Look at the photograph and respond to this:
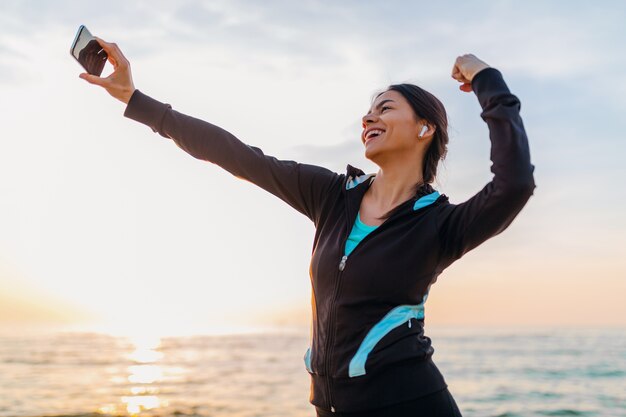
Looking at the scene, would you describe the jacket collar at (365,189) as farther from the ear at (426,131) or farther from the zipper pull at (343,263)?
the zipper pull at (343,263)

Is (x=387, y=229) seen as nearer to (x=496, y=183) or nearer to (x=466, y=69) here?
(x=496, y=183)

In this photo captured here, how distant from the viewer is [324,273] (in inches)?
98.1

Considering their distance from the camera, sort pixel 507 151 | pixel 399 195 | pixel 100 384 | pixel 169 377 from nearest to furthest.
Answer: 1. pixel 507 151
2. pixel 399 195
3. pixel 100 384
4. pixel 169 377

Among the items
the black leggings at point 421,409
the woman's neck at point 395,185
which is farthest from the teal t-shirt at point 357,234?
the black leggings at point 421,409

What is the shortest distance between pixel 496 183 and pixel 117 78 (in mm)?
1572

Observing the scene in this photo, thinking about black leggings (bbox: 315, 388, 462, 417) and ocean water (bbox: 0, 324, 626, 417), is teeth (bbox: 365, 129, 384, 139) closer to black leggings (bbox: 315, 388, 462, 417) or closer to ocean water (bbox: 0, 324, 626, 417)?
black leggings (bbox: 315, 388, 462, 417)

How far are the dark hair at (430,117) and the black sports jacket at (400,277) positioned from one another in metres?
0.27

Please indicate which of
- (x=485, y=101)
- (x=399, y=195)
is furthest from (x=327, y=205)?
(x=485, y=101)

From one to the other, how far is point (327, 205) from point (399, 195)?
306mm

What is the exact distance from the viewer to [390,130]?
269 cm

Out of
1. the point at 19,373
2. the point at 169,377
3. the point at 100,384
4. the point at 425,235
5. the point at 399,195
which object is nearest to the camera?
the point at 425,235

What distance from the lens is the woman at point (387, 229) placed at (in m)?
2.30

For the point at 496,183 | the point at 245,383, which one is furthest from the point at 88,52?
the point at 245,383

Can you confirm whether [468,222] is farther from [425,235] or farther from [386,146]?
[386,146]
